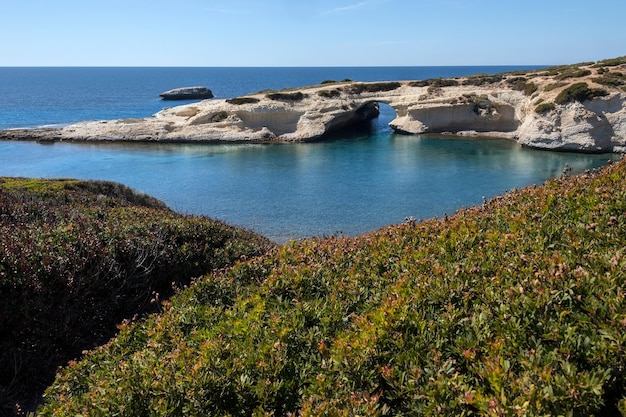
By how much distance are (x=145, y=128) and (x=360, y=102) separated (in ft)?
94.0

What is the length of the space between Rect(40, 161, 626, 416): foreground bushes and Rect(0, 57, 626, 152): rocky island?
48389 millimetres

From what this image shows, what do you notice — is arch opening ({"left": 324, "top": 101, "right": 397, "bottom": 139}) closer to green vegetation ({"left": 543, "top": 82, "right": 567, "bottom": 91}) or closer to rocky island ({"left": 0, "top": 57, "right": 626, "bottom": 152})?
rocky island ({"left": 0, "top": 57, "right": 626, "bottom": 152})

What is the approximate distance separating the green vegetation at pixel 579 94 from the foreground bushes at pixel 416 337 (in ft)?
160

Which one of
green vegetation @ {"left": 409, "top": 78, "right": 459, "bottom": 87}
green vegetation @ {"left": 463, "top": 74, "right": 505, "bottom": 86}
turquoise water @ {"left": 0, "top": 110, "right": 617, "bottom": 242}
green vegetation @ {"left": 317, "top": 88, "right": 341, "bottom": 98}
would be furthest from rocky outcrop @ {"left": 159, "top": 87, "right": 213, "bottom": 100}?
green vegetation @ {"left": 463, "top": 74, "right": 505, "bottom": 86}

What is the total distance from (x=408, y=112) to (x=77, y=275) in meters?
57.2

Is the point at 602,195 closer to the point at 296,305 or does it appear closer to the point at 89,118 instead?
the point at 296,305

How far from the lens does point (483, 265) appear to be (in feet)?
17.5

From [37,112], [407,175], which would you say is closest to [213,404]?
[407,175]

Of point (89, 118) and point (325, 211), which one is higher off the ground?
point (89, 118)

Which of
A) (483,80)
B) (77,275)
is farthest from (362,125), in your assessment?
(77,275)

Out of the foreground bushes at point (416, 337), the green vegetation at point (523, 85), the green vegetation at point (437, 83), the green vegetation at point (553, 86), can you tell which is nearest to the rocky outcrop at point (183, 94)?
the green vegetation at point (437, 83)

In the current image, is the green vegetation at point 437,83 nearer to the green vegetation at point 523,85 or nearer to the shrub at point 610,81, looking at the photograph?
the green vegetation at point 523,85

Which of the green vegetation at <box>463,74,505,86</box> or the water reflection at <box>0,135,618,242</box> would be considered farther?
the green vegetation at <box>463,74,505,86</box>

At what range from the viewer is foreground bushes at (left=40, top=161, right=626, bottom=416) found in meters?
3.41
